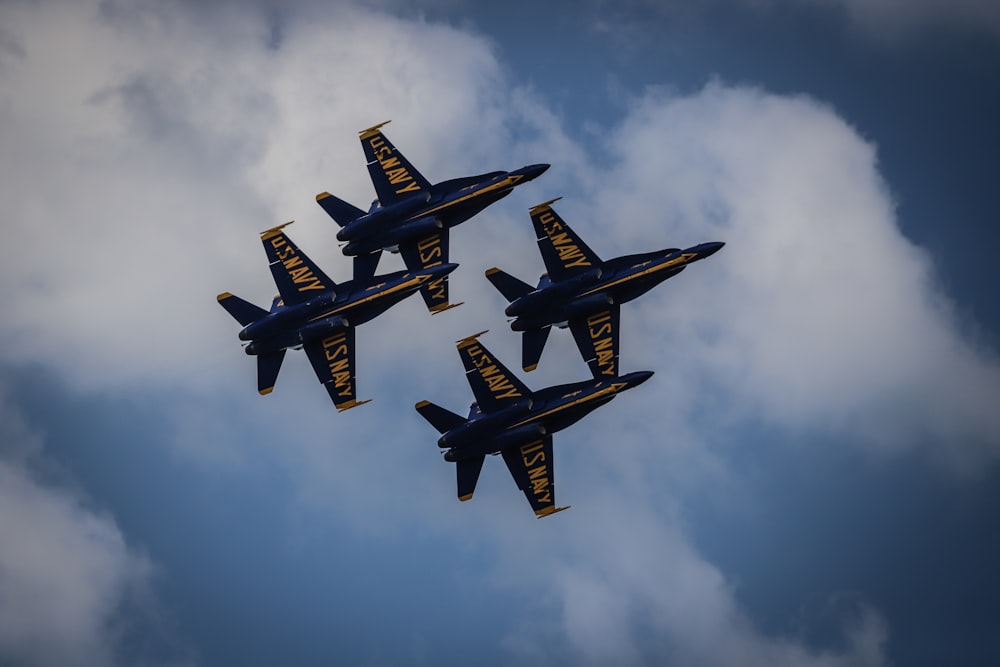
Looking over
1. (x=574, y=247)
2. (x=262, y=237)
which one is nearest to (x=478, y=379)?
(x=574, y=247)

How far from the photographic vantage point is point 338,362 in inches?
4311

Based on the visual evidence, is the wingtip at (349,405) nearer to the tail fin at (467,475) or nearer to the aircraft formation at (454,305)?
the aircraft formation at (454,305)

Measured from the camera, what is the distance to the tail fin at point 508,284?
112 m

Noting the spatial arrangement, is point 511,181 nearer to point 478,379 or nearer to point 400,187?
point 400,187

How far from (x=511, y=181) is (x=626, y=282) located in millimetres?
12428

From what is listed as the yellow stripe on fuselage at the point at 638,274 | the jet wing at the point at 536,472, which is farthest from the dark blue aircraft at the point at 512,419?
the yellow stripe on fuselage at the point at 638,274

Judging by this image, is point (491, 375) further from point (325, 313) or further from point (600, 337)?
point (325, 313)

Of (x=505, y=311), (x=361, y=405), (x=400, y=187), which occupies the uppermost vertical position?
(x=400, y=187)

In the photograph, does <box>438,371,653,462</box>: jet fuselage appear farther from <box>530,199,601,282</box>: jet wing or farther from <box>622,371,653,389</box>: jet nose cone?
<box>530,199,601,282</box>: jet wing

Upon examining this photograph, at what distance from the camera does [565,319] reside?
11231cm

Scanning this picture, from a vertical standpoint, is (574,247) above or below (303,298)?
above

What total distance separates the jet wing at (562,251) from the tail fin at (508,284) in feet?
8.08

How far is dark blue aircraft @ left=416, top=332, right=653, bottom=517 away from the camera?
108250 millimetres

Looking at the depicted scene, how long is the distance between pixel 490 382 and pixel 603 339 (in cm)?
1039
